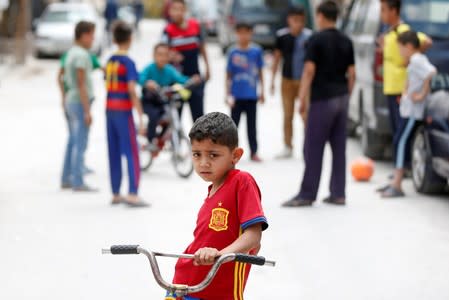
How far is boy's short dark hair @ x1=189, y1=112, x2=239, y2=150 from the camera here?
4.34m

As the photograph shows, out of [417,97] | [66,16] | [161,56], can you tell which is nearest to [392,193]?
[417,97]

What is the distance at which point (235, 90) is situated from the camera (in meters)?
13.3

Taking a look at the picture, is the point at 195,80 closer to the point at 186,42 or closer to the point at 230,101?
the point at 186,42

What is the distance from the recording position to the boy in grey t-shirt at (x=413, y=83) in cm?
1035

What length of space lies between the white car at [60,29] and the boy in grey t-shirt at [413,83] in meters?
21.3

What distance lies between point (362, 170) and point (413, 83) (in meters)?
1.61

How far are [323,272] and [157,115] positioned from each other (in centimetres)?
511

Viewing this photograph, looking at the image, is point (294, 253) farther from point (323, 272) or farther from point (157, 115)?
point (157, 115)

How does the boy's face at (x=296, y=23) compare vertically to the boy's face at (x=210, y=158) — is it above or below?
below

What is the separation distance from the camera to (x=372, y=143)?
13141mm

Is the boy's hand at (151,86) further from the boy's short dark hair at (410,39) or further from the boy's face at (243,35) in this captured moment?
the boy's short dark hair at (410,39)

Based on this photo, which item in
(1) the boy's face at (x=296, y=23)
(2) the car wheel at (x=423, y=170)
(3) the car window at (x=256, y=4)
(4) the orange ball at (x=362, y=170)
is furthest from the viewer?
(3) the car window at (x=256, y=4)

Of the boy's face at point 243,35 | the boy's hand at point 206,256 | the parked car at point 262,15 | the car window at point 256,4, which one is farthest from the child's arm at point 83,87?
the car window at point 256,4

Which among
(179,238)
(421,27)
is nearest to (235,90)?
(421,27)
